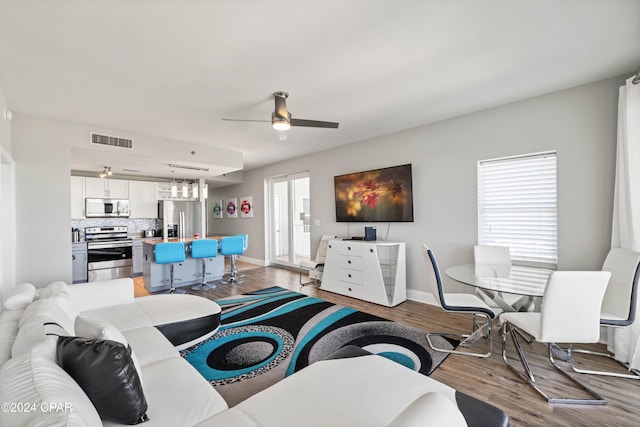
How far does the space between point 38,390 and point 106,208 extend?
6.62 metres

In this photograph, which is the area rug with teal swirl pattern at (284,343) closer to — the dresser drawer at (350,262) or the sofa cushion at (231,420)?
the dresser drawer at (350,262)

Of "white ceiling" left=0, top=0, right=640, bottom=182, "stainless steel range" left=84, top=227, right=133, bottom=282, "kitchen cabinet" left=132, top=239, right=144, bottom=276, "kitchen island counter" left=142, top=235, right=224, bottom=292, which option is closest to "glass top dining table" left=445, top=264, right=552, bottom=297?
"white ceiling" left=0, top=0, right=640, bottom=182

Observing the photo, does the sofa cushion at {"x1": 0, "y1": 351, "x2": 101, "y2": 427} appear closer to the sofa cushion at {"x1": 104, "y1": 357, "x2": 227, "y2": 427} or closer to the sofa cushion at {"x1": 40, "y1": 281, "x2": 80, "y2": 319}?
the sofa cushion at {"x1": 104, "y1": 357, "x2": 227, "y2": 427}

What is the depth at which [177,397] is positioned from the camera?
132cm

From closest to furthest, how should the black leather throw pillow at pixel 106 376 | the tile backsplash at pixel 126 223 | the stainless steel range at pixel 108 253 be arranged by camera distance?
the black leather throw pillow at pixel 106 376 < the stainless steel range at pixel 108 253 < the tile backsplash at pixel 126 223

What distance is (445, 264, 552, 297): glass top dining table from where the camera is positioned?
87.5 inches

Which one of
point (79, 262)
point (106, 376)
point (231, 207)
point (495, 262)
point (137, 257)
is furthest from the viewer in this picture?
point (231, 207)

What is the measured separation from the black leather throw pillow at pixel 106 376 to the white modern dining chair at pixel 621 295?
3.10 m

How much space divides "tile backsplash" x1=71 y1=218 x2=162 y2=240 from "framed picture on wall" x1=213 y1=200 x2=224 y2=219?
2089 mm

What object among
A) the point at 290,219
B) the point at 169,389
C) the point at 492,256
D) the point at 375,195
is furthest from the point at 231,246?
the point at 492,256

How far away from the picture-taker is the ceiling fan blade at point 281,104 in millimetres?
2771

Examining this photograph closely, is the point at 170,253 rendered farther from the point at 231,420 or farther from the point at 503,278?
the point at 503,278

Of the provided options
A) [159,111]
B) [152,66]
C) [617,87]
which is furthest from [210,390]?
[617,87]

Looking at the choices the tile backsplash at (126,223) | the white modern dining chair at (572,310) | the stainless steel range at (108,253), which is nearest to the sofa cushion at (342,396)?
the white modern dining chair at (572,310)
